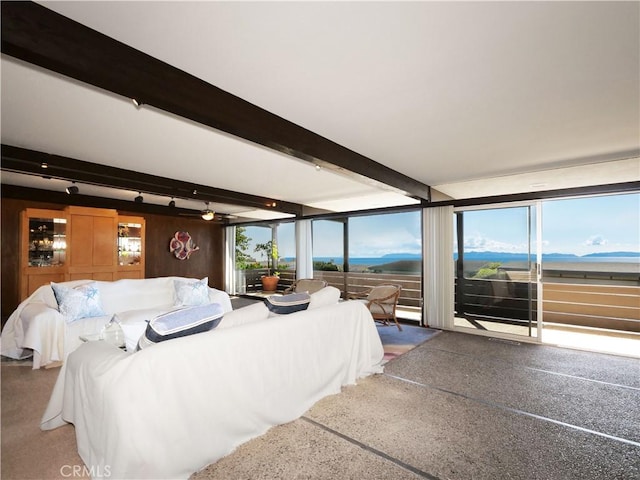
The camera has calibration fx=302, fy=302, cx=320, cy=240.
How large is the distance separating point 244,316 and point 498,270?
15.2ft

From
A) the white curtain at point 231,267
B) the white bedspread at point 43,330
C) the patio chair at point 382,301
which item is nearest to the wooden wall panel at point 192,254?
the white curtain at point 231,267

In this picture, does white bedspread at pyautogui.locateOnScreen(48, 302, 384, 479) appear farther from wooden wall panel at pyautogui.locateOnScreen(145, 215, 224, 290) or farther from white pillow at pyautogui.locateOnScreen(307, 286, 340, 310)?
wooden wall panel at pyautogui.locateOnScreen(145, 215, 224, 290)

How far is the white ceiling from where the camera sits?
1.48 metres

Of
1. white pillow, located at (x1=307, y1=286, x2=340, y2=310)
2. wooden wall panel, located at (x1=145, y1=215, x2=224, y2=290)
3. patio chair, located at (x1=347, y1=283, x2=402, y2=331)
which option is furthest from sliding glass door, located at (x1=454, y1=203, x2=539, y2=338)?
wooden wall panel, located at (x1=145, y1=215, x2=224, y2=290)

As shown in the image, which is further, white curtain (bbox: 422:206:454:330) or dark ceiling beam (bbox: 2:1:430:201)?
white curtain (bbox: 422:206:454:330)

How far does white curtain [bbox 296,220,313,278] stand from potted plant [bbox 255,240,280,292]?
1503 millimetres

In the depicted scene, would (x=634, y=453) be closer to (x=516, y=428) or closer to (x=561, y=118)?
(x=516, y=428)

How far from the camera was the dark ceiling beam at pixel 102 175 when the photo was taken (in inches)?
135

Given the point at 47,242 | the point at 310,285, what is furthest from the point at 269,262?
the point at 47,242

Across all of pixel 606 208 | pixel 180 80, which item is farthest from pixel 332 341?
pixel 606 208

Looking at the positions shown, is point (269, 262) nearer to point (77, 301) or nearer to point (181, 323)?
point (77, 301)

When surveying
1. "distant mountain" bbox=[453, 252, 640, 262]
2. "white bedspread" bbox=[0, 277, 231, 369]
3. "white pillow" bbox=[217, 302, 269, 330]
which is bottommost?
"white bedspread" bbox=[0, 277, 231, 369]

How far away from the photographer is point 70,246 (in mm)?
5586

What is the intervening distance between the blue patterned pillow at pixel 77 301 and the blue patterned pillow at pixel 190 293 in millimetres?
1004
